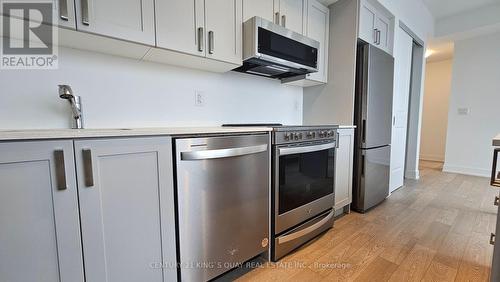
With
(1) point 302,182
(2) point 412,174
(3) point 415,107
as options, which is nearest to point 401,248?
(1) point 302,182

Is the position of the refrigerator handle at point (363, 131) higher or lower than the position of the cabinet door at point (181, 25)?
lower

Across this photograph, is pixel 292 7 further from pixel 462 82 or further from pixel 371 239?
pixel 462 82

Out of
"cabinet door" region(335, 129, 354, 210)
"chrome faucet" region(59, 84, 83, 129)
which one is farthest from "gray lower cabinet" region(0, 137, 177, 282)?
"cabinet door" region(335, 129, 354, 210)

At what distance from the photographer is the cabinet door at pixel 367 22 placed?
7.47 feet

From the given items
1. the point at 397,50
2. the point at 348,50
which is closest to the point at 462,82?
the point at 397,50

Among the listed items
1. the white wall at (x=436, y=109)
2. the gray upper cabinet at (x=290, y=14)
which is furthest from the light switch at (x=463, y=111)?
the gray upper cabinet at (x=290, y=14)

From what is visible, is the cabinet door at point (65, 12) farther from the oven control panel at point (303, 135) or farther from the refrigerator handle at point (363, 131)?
the refrigerator handle at point (363, 131)

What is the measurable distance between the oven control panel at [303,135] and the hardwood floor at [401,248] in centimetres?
87

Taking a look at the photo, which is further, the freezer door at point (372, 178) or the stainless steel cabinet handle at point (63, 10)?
the freezer door at point (372, 178)

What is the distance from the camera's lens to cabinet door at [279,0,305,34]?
1916 millimetres

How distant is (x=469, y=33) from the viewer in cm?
381

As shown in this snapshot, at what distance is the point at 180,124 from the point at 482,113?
209 inches

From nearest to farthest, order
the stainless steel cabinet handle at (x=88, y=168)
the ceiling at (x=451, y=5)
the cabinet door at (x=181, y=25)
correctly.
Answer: the stainless steel cabinet handle at (x=88, y=168) < the cabinet door at (x=181, y=25) < the ceiling at (x=451, y=5)

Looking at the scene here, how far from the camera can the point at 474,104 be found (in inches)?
160
